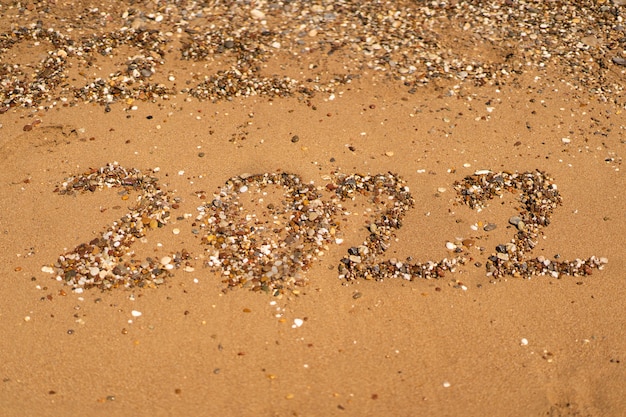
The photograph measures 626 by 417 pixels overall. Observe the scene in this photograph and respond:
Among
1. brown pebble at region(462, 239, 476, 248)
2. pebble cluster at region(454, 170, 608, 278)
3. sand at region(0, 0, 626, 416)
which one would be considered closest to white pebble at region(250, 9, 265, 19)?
sand at region(0, 0, 626, 416)

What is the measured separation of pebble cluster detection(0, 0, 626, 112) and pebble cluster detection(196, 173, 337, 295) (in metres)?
1.39

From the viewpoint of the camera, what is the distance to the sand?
4.75 metres

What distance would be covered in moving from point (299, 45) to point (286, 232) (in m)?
2.72

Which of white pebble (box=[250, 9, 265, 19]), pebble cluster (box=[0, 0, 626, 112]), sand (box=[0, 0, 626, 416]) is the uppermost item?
white pebble (box=[250, 9, 265, 19])

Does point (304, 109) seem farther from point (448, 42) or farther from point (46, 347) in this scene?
point (46, 347)

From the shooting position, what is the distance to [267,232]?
18.4 ft

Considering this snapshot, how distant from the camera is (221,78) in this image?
703 cm

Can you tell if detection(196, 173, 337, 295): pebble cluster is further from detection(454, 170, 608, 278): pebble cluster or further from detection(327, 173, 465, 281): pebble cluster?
detection(454, 170, 608, 278): pebble cluster

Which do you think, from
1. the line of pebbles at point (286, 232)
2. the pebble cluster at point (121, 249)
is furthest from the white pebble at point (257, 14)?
Answer: the pebble cluster at point (121, 249)

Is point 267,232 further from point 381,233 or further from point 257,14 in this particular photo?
point 257,14

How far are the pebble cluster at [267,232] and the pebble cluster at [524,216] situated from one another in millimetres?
1341

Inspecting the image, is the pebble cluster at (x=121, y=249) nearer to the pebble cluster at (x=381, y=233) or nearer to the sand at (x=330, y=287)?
the sand at (x=330, y=287)

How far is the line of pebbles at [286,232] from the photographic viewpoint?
536cm

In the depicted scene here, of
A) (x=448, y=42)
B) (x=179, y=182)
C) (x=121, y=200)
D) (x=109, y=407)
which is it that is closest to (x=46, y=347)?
(x=109, y=407)
